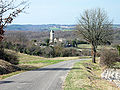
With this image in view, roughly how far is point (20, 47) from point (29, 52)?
3.16m

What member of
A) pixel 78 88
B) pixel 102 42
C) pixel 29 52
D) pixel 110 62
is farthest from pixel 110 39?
pixel 29 52

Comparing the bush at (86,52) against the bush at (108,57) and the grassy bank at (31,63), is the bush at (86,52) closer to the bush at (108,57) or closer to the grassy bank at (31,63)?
the grassy bank at (31,63)

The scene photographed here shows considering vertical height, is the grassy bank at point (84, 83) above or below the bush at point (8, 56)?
below

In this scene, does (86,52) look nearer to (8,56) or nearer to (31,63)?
(31,63)

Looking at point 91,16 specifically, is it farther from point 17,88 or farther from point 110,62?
point 17,88

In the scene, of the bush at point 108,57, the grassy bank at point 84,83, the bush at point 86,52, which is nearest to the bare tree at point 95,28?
the bush at point 108,57

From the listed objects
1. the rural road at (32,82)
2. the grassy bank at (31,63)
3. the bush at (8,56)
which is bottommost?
the grassy bank at (31,63)

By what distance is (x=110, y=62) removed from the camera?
116ft

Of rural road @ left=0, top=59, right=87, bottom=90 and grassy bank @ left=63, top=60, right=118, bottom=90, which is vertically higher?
rural road @ left=0, top=59, right=87, bottom=90

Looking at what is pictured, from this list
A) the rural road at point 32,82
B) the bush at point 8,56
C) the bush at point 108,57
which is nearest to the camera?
the rural road at point 32,82

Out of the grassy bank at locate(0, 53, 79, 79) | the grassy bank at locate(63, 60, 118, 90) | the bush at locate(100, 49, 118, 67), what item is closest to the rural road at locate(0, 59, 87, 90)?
the grassy bank at locate(63, 60, 118, 90)

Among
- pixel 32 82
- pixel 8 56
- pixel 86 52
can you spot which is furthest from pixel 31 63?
pixel 86 52

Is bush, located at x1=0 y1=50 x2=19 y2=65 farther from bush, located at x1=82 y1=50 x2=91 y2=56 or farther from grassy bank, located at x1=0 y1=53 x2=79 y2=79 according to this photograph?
bush, located at x1=82 y1=50 x2=91 y2=56

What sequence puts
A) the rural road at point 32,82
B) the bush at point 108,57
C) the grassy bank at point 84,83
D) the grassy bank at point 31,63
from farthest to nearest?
the bush at point 108,57 → the grassy bank at point 31,63 → the grassy bank at point 84,83 → the rural road at point 32,82
